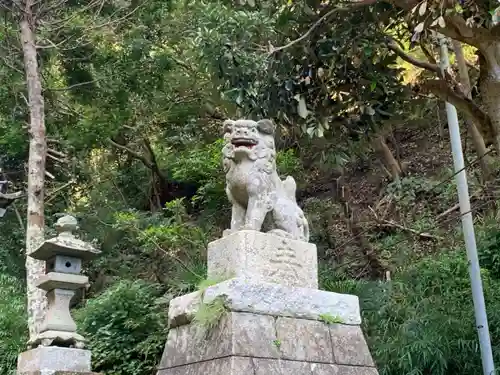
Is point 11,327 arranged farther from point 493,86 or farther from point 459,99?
point 493,86

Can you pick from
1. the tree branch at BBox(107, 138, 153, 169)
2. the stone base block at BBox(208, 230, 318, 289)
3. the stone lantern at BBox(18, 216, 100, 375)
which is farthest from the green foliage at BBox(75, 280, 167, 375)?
the tree branch at BBox(107, 138, 153, 169)

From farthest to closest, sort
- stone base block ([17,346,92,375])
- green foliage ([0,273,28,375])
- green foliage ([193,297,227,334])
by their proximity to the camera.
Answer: green foliage ([0,273,28,375]) < stone base block ([17,346,92,375]) < green foliage ([193,297,227,334])

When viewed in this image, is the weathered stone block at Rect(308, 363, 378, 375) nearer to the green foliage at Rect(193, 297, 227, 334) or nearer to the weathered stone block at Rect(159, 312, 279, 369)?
the weathered stone block at Rect(159, 312, 279, 369)

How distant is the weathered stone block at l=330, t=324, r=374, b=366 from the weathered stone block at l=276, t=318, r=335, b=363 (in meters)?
0.05

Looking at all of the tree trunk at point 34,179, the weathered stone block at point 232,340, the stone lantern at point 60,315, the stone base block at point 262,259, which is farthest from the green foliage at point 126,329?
the stone base block at point 262,259

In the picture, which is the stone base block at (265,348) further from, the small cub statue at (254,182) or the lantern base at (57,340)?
the lantern base at (57,340)

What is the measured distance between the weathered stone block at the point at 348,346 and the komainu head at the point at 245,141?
3.68 feet

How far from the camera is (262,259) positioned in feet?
11.1

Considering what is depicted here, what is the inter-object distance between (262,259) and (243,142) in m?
0.73

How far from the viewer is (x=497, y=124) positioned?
473 centimetres

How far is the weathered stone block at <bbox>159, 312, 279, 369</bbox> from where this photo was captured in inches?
121

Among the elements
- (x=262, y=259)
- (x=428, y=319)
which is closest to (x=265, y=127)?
(x=262, y=259)

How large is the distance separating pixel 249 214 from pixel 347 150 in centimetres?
288

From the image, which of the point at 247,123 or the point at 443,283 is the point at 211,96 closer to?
the point at 443,283
